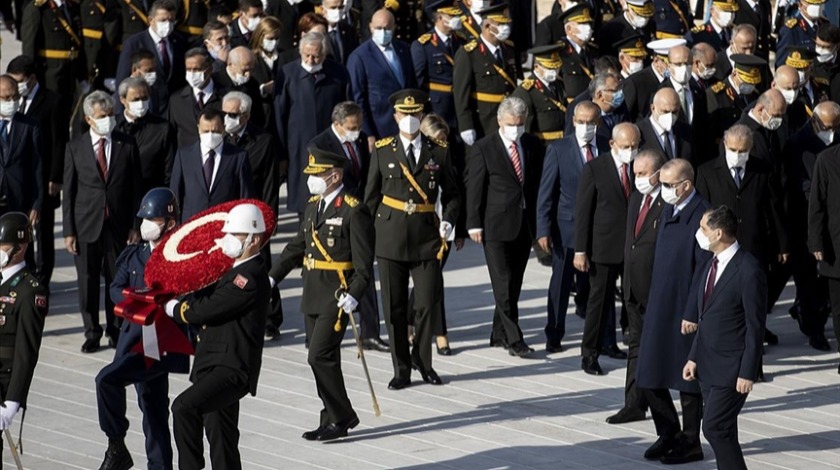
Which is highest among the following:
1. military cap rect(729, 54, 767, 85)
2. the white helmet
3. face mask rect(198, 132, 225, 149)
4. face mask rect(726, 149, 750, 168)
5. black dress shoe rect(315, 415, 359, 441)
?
the white helmet

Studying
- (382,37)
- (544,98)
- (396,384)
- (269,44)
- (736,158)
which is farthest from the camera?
(382,37)

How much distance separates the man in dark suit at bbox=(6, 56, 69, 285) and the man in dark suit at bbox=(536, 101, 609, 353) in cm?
429

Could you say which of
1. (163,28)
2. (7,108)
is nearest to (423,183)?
(7,108)

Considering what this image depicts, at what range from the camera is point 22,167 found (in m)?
15.2

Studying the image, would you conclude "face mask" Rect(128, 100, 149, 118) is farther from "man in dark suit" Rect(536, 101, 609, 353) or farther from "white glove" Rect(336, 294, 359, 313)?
"white glove" Rect(336, 294, 359, 313)

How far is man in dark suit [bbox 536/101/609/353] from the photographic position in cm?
1468

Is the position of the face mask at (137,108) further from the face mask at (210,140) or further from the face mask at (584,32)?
the face mask at (584,32)

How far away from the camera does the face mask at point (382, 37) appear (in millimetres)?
17062

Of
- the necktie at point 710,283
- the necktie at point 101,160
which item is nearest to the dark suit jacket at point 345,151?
the necktie at point 101,160

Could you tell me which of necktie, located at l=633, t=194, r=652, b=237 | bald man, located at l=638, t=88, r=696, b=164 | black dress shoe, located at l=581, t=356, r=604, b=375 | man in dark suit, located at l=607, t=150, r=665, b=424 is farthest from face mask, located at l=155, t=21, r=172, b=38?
necktie, located at l=633, t=194, r=652, b=237

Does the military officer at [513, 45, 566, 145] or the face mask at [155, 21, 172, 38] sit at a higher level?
the face mask at [155, 21, 172, 38]

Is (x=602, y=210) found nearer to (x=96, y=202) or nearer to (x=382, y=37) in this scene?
(x=382, y=37)

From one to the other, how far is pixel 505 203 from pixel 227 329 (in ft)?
14.4

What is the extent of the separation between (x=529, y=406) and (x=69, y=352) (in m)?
3.76
